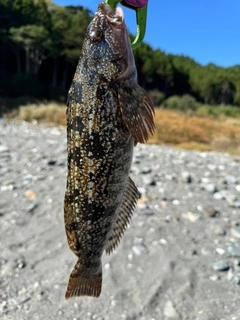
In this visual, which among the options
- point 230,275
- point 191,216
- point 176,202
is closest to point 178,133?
point 176,202

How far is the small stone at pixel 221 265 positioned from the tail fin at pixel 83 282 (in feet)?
10.1

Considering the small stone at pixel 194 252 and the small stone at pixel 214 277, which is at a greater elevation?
the small stone at pixel 194 252

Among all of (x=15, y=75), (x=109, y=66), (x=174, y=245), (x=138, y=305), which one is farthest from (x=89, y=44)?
(x=15, y=75)

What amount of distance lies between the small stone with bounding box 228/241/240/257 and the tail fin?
11.5ft

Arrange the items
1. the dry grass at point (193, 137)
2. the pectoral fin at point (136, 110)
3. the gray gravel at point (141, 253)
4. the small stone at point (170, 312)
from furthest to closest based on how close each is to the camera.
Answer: the dry grass at point (193, 137)
the gray gravel at point (141, 253)
the small stone at point (170, 312)
the pectoral fin at point (136, 110)

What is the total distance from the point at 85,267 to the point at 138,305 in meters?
2.32

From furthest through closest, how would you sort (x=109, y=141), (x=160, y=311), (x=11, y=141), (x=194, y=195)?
(x=11, y=141), (x=194, y=195), (x=160, y=311), (x=109, y=141)

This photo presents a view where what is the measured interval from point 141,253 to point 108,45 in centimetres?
381

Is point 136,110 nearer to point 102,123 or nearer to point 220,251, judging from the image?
point 102,123

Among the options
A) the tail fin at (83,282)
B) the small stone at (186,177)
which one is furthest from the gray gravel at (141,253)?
the tail fin at (83,282)

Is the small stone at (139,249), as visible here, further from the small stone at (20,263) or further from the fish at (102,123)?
the fish at (102,123)

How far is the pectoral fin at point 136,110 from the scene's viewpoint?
1.72 metres

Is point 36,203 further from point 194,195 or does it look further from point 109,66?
point 109,66

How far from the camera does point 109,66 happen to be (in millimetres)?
1815
